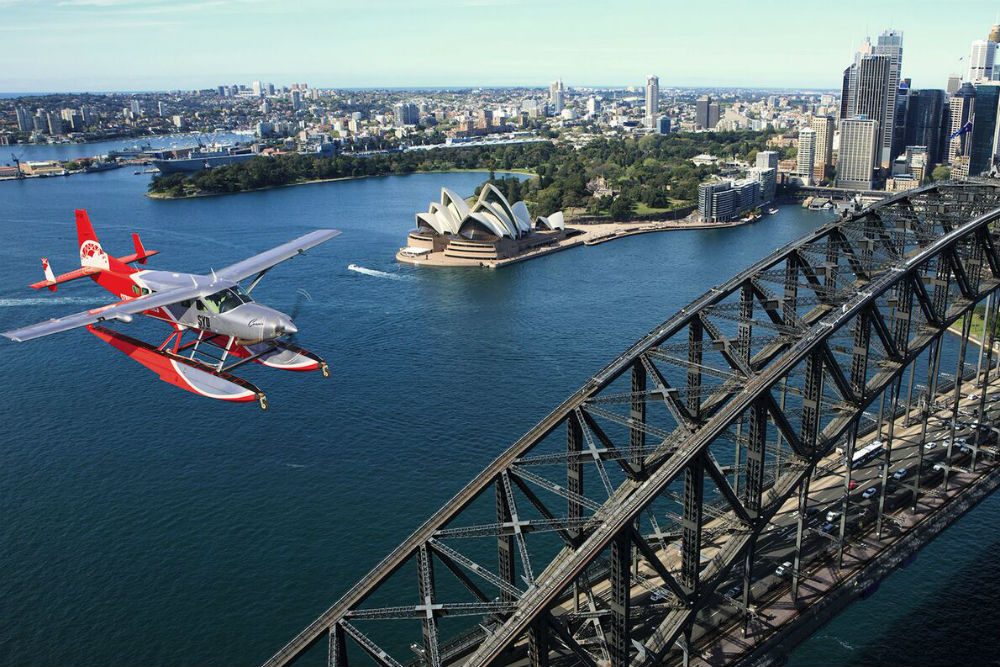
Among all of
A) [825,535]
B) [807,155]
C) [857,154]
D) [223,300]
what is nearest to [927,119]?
[857,154]

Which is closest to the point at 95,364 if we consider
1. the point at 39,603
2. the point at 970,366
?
the point at 39,603

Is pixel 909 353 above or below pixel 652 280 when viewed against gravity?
above

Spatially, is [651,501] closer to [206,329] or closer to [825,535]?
[825,535]

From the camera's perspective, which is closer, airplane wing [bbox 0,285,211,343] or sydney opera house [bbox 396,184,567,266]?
airplane wing [bbox 0,285,211,343]

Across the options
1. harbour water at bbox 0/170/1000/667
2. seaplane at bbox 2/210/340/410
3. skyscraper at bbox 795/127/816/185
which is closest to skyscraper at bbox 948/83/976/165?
skyscraper at bbox 795/127/816/185

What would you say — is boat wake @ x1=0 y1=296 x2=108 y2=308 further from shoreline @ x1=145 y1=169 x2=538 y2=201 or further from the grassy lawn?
the grassy lawn

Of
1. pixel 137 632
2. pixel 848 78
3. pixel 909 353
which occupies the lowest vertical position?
pixel 137 632

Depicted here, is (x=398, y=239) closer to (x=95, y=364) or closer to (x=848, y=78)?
(x=95, y=364)
